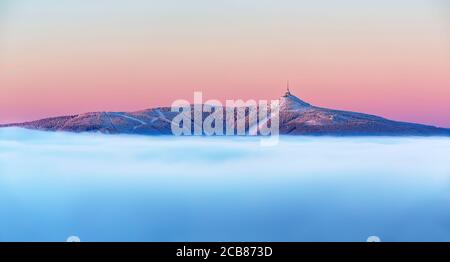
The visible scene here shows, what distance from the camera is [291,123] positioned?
102 inches

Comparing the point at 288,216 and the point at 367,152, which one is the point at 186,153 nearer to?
the point at 288,216

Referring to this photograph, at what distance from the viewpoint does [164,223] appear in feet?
8.35

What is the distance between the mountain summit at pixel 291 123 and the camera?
2572mm

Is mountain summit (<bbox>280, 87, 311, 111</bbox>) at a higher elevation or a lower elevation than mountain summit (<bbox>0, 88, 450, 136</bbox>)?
higher

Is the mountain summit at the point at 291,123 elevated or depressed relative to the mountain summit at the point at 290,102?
depressed

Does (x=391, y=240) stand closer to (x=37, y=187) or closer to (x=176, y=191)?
(x=176, y=191)

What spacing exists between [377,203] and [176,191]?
0.56 m

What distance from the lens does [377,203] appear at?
2.58 metres

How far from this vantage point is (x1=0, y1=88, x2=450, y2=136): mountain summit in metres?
2.57

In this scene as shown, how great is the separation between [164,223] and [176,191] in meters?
0.09
